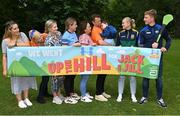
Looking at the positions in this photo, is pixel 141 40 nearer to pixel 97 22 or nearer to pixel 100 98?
pixel 97 22

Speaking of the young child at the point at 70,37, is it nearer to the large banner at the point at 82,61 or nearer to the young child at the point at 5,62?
the large banner at the point at 82,61

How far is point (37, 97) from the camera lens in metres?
9.01

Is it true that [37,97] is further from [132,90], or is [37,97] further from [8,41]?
[132,90]

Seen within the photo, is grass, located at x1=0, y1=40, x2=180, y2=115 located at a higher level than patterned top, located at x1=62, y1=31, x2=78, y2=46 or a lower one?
lower

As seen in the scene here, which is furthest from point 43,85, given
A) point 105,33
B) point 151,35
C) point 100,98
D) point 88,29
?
point 151,35

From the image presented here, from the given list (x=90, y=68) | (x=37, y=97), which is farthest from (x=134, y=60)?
(x=37, y=97)

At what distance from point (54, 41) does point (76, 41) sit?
45cm

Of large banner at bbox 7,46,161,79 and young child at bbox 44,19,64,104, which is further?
young child at bbox 44,19,64,104

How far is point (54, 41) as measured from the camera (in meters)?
8.70

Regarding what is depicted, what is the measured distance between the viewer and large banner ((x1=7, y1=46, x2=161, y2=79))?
846 cm

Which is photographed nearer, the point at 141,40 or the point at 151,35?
the point at 151,35

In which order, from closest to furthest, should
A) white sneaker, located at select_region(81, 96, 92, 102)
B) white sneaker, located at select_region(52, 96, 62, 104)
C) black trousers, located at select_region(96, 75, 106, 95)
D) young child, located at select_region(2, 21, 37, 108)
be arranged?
young child, located at select_region(2, 21, 37, 108), white sneaker, located at select_region(52, 96, 62, 104), white sneaker, located at select_region(81, 96, 92, 102), black trousers, located at select_region(96, 75, 106, 95)

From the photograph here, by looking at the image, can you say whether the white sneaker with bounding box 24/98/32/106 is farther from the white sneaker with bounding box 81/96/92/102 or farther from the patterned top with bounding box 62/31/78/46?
the patterned top with bounding box 62/31/78/46

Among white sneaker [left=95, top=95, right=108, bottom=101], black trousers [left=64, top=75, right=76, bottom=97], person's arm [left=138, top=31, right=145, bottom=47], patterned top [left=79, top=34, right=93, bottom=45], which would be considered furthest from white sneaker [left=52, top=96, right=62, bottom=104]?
person's arm [left=138, top=31, right=145, bottom=47]
